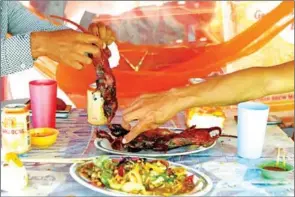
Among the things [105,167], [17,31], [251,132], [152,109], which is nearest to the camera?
[105,167]

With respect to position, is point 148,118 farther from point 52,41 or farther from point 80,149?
point 52,41

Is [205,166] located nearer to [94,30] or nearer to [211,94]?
[211,94]

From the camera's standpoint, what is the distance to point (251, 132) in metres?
2.16

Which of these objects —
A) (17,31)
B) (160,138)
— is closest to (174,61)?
(17,31)

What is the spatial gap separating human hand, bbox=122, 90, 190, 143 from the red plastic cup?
1.77 ft

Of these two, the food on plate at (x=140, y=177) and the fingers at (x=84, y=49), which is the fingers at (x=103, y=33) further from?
the food on plate at (x=140, y=177)

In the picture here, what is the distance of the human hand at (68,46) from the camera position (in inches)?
89.1

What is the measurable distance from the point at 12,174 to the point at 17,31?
1.50 m

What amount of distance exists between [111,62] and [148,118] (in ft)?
2.25

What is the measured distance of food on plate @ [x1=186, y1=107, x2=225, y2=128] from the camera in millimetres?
2436

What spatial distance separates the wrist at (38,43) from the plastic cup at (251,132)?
0.84 meters

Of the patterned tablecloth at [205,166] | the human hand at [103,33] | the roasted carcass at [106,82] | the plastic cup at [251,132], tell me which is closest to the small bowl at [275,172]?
the patterned tablecloth at [205,166]

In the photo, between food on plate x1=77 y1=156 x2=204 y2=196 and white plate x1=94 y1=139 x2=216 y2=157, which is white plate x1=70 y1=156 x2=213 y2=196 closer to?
food on plate x1=77 y1=156 x2=204 y2=196

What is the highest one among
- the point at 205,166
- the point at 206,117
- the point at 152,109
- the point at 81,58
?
the point at 81,58
